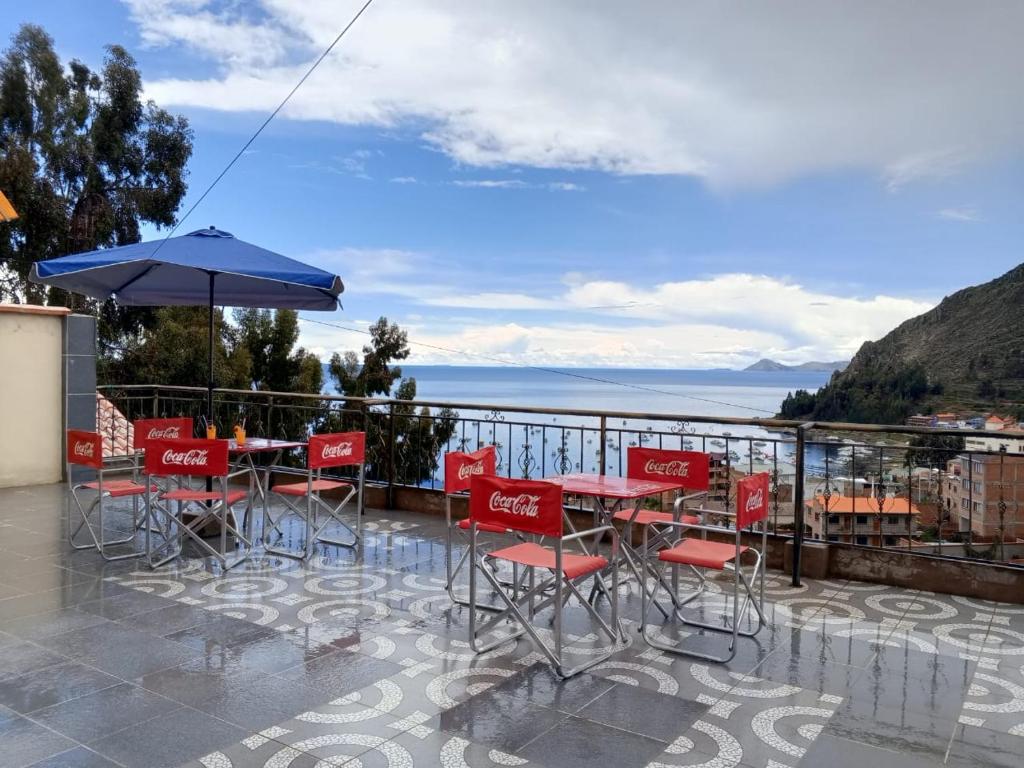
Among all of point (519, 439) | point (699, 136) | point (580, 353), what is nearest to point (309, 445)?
point (519, 439)

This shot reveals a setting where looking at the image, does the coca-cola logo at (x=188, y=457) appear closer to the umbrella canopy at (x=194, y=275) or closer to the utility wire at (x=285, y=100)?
the umbrella canopy at (x=194, y=275)

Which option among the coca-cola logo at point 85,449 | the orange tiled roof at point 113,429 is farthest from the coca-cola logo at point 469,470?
the orange tiled roof at point 113,429

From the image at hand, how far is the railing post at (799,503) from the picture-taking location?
16.5 ft

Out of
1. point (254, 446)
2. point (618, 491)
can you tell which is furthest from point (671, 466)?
point (254, 446)

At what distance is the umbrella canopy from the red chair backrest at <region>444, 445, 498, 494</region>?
1.71 metres

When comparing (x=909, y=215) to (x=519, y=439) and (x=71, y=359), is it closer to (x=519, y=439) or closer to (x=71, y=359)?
(x=519, y=439)

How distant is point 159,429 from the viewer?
249 inches

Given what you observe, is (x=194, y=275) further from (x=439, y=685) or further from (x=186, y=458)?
(x=439, y=685)

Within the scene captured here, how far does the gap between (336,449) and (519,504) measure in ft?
8.10

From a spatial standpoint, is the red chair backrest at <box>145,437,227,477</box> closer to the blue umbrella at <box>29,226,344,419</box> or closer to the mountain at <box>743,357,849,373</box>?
the blue umbrella at <box>29,226,344,419</box>

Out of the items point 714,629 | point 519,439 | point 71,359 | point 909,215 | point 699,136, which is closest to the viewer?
point 714,629

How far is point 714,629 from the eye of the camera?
411cm

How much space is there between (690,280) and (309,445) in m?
40.5

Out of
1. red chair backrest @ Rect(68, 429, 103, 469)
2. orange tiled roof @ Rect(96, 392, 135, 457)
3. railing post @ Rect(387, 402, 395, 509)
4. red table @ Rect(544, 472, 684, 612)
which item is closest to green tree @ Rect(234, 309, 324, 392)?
orange tiled roof @ Rect(96, 392, 135, 457)
